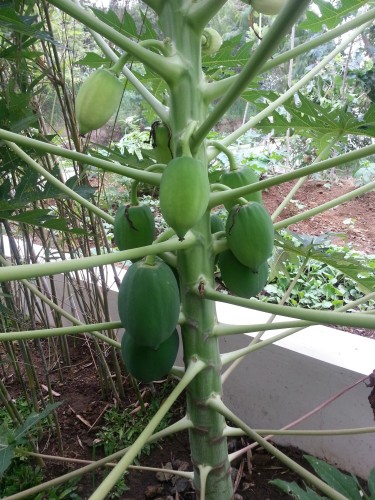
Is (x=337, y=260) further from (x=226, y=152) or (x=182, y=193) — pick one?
(x=182, y=193)

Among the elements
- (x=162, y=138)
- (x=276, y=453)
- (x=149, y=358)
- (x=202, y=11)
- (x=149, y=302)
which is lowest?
(x=276, y=453)

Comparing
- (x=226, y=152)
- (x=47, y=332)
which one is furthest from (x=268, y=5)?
(x=47, y=332)

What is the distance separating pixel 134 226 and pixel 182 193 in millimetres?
211

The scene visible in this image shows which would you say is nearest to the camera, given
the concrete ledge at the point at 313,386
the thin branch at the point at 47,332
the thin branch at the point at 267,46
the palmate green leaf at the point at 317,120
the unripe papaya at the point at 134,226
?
the thin branch at the point at 267,46

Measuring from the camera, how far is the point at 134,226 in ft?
2.25

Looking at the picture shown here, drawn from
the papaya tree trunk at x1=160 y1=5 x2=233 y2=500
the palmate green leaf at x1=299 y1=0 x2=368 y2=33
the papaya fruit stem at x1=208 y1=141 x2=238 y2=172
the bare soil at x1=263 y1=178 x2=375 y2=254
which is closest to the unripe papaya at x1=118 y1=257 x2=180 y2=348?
the papaya tree trunk at x1=160 y1=5 x2=233 y2=500

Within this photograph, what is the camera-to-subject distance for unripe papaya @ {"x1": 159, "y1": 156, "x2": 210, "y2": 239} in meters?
0.49

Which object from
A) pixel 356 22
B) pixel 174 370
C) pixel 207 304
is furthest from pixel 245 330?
pixel 356 22

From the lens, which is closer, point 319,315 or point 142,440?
point 319,315

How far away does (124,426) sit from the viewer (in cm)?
133

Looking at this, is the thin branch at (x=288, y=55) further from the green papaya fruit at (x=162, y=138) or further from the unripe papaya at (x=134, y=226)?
the unripe papaya at (x=134, y=226)

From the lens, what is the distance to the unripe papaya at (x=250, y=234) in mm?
635

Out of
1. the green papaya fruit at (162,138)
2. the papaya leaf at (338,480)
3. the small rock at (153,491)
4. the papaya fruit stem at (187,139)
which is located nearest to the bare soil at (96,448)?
the small rock at (153,491)

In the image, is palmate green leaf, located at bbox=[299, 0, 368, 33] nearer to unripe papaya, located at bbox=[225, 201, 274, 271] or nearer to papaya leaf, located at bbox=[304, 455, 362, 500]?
unripe papaya, located at bbox=[225, 201, 274, 271]
